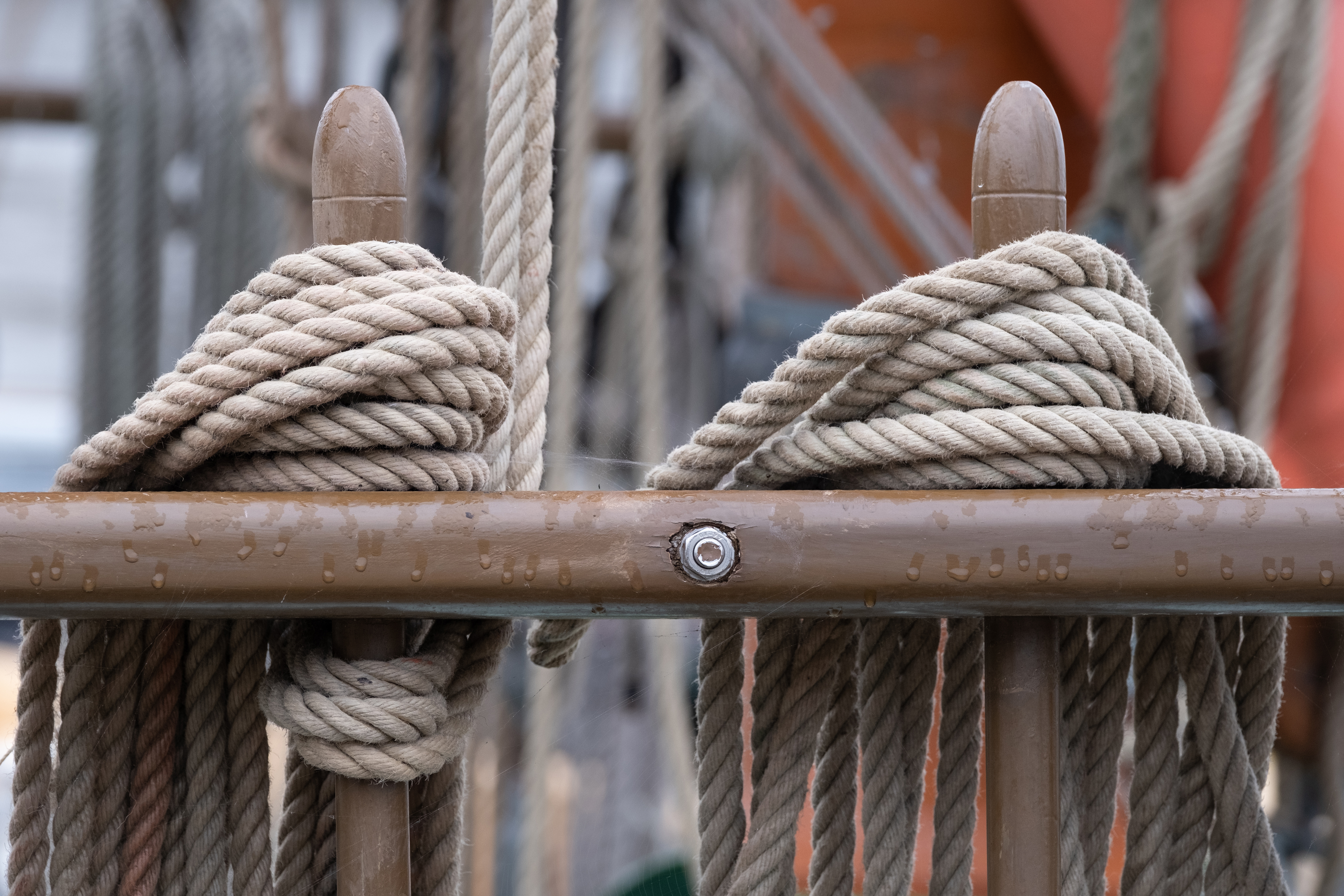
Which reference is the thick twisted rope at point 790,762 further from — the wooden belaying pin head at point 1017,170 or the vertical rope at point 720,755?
the wooden belaying pin head at point 1017,170

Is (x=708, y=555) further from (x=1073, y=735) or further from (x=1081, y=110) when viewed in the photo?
(x=1081, y=110)

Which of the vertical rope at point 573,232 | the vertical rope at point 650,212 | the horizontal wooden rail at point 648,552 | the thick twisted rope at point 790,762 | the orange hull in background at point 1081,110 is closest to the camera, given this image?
the horizontal wooden rail at point 648,552

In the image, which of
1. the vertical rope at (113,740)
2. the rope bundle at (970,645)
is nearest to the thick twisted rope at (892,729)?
the rope bundle at (970,645)

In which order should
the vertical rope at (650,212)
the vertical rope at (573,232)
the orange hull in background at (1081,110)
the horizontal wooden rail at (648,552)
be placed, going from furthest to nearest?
the orange hull in background at (1081,110), the vertical rope at (650,212), the vertical rope at (573,232), the horizontal wooden rail at (648,552)

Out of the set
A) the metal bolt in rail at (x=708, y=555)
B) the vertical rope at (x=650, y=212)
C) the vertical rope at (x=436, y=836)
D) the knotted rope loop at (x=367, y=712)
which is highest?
the vertical rope at (x=650, y=212)

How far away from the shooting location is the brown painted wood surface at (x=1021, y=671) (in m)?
0.66

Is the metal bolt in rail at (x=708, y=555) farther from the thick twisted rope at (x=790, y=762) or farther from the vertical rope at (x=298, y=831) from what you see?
the vertical rope at (x=298, y=831)

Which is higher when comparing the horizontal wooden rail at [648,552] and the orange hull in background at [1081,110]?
the orange hull in background at [1081,110]

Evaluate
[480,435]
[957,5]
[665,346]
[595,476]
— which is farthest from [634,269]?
[480,435]

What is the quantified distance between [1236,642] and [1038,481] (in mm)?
218

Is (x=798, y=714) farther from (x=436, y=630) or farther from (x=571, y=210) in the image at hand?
(x=571, y=210)

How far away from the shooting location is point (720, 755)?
2.44 feet

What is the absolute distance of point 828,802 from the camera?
0.75 metres

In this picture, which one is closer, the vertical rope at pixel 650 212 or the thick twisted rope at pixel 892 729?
the thick twisted rope at pixel 892 729
